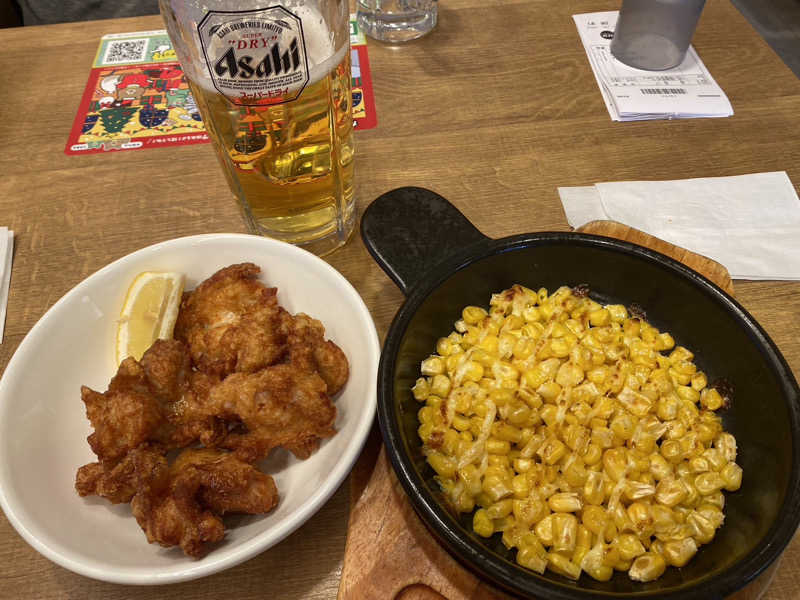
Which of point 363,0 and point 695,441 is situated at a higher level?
point 363,0

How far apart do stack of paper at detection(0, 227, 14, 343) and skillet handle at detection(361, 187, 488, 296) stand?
0.96m

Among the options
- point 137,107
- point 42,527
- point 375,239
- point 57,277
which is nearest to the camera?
point 42,527

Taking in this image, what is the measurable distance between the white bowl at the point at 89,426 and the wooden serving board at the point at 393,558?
0.10 m

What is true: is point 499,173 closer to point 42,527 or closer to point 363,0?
point 363,0

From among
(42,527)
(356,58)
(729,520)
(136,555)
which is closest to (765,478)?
(729,520)

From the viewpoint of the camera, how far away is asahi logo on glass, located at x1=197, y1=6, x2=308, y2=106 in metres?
1.05

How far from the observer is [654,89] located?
2006 mm

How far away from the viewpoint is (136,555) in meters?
0.96

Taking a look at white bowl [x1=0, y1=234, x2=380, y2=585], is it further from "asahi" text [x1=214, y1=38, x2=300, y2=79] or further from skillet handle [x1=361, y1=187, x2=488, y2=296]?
"asahi" text [x1=214, y1=38, x2=300, y2=79]

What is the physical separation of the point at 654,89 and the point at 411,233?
1254mm

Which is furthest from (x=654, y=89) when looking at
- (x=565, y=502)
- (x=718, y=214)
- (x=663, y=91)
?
(x=565, y=502)

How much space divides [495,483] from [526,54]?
169cm

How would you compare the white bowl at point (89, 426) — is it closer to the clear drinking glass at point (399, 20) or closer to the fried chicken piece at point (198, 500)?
the fried chicken piece at point (198, 500)

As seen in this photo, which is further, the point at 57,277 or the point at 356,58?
the point at 356,58
